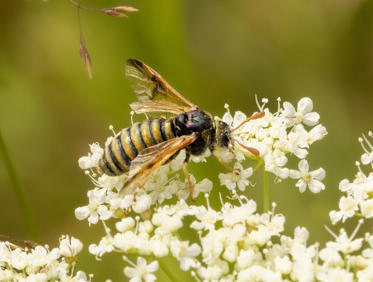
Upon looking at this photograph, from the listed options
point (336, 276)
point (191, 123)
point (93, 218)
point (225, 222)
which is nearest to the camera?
point (336, 276)

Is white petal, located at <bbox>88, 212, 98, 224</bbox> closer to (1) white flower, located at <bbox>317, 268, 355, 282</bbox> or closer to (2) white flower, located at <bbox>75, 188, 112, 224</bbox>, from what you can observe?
(2) white flower, located at <bbox>75, 188, 112, 224</bbox>

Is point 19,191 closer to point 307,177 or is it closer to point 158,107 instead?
point 158,107

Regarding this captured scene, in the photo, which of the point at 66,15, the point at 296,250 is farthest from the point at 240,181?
the point at 66,15

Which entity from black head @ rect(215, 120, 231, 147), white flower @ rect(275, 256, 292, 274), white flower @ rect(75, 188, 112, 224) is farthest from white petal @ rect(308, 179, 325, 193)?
white flower @ rect(75, 188, 112, 224)

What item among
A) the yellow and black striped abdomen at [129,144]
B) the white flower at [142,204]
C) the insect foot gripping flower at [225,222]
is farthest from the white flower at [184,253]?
the yellow and black striped abdomen at [129,144]

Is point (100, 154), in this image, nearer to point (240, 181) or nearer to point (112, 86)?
point (240, 181)

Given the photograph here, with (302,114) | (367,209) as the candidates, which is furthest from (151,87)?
(367,209)
